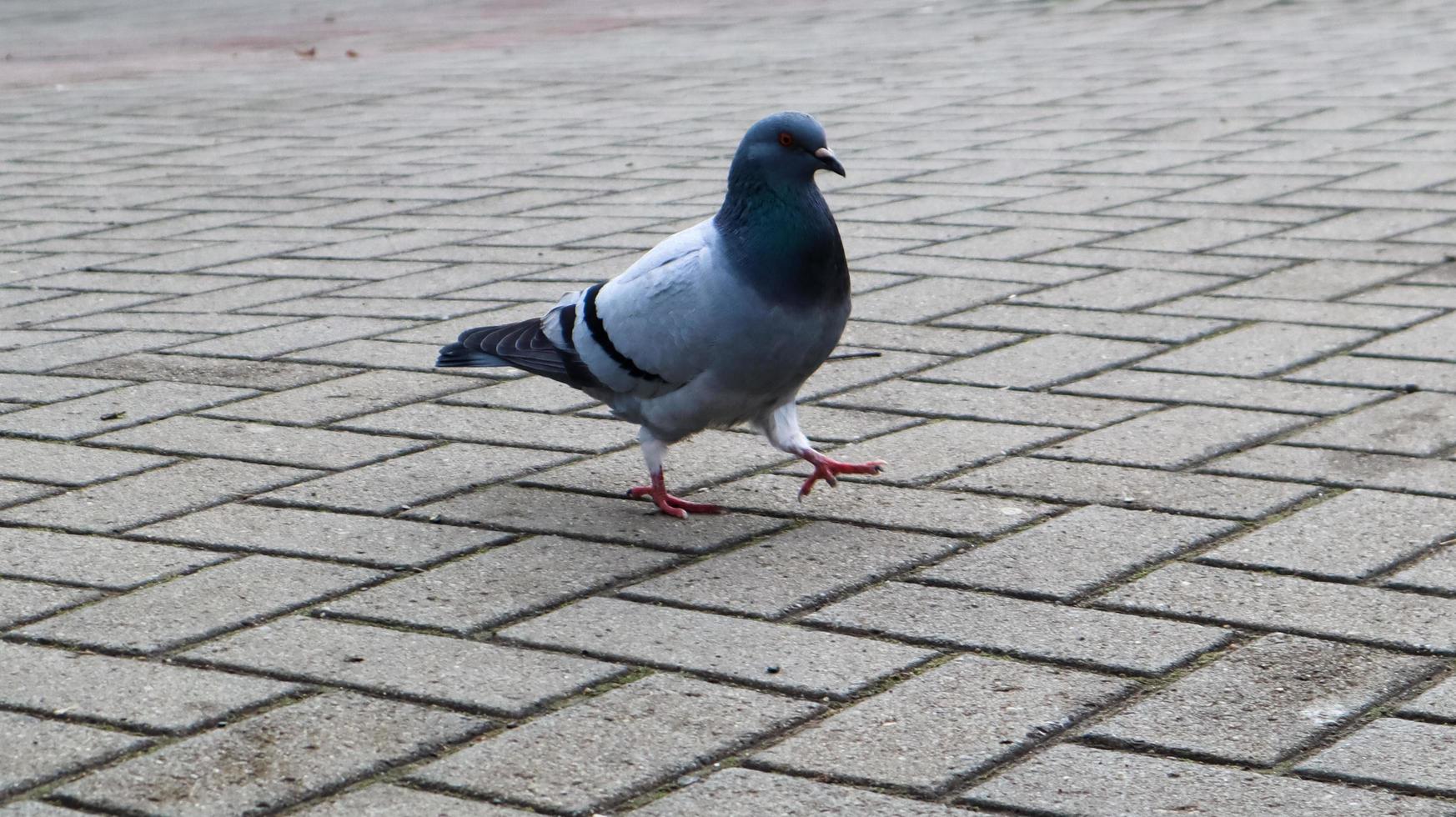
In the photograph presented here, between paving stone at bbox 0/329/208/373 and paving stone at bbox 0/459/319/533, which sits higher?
paving stone at bbox 0/329/208/373

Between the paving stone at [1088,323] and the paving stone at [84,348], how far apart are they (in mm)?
1882

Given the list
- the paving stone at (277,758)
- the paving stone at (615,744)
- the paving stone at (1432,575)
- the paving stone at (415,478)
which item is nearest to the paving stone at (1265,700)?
the paving stone at (1432,575)

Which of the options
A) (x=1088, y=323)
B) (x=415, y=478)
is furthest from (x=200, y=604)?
(x=1088, y=323)

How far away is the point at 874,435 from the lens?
3.93 metres

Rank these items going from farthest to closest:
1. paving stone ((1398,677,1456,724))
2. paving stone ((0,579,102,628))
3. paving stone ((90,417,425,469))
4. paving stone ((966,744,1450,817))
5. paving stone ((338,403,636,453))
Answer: paving stone ((338,403,636,453))
paving stone ((90,417,425,469))
paving stone ((0,579,102,628))
paving stone ((1398,677,1456,724))
paving stone ((966,744,1450,817))

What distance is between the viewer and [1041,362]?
4430 millimetres

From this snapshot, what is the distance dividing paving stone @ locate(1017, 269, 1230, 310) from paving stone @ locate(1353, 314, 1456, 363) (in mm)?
649

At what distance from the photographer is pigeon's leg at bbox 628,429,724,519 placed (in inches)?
136

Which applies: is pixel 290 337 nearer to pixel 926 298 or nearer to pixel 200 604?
pixel 926 298

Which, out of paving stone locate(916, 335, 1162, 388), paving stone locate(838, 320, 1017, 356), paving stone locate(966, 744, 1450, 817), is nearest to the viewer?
paving stone locate(966, 744, 1450, 817)

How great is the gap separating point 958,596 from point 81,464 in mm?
1851

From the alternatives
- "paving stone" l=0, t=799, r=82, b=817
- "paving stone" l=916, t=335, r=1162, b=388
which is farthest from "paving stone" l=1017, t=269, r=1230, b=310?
"paving stone" l=0, t=799, r=82, b=817

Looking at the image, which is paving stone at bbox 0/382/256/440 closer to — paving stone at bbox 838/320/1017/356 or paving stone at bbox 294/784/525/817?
paving stone at bbox 838/320/1017/356

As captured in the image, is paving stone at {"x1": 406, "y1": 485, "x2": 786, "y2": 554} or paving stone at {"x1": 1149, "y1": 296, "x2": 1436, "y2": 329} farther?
paving stone at {"x1": 1149, "y1": 296, "x2": 1436, "y2": 329}
